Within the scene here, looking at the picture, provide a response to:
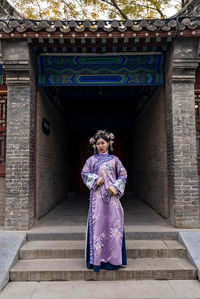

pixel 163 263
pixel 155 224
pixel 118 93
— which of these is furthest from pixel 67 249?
pixel 118 93

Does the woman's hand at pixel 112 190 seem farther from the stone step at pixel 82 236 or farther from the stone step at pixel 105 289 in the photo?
the stone step at pixel 82 236

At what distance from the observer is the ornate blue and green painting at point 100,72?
5566 mm

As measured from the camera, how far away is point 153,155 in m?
7.07

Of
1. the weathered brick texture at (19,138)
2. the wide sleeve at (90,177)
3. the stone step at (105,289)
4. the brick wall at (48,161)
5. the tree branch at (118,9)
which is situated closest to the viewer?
the stone step at (105,289)

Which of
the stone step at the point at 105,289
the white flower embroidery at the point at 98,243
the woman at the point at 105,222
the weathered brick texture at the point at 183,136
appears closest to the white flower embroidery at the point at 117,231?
the woman at the point at 105,222

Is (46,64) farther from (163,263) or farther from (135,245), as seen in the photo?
(163,263)

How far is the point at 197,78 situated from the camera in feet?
19.2

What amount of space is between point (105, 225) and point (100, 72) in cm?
356

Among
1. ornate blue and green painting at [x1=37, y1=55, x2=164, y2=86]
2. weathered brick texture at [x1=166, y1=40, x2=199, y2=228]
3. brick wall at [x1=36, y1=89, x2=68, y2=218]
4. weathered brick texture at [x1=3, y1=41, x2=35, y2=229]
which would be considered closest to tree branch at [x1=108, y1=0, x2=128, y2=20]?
brick wall at [x1=36, y1=89, x2=68, y2=218]

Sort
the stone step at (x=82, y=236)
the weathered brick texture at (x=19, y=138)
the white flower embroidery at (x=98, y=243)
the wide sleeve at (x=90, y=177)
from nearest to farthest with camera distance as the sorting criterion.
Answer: the white flower embroidery at (x=98, y=243), the wide sleeve at (x=90, y=177), the stone step at (x=82, y=236), the weathered brick texture at (x=19, y=138)

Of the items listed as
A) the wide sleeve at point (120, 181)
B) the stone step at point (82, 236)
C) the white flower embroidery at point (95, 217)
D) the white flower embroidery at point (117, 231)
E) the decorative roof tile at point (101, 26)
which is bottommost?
the stone step at point (82, 236)

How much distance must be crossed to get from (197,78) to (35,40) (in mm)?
3876

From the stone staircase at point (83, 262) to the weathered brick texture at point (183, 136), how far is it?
79 cm

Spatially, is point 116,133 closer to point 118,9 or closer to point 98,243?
point 118,9
